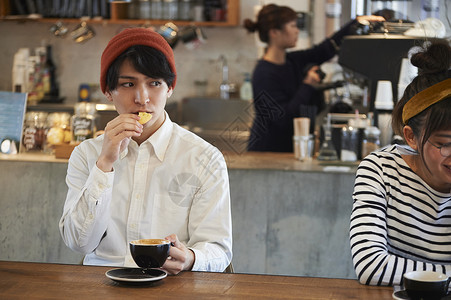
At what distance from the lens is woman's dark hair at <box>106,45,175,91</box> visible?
181 cm

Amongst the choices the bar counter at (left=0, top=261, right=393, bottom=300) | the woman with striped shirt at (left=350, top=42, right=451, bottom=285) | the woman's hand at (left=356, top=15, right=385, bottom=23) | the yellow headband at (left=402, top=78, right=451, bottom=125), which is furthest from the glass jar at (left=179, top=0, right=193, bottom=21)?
the bar counter at (left=0, top=261, right=393, bottom=300)

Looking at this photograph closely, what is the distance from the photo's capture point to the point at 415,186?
5.51 feet

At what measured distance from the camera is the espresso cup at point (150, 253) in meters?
1.40

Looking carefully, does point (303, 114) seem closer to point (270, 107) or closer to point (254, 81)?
point (270, 107)

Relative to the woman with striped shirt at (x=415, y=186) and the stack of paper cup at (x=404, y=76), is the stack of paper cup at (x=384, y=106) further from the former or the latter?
the woman with striped shirt at (x=415, y=186)

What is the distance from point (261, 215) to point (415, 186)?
1343 mm

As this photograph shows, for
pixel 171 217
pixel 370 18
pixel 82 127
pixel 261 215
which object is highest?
pixel 370 18

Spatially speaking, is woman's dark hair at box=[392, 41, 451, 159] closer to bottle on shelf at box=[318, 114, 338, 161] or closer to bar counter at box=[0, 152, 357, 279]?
bar counter at box=[0, 152, 357, 279]

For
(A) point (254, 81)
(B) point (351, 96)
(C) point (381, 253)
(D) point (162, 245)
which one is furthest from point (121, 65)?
(B) point (351, 96)

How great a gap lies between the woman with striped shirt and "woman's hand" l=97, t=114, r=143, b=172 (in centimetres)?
58

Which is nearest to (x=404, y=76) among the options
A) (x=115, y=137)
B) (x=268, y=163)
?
(x=268, y=163)

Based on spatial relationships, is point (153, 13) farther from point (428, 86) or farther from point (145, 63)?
point (428, 86)

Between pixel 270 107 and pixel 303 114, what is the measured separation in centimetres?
20

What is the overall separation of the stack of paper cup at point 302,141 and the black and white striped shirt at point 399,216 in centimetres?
149
